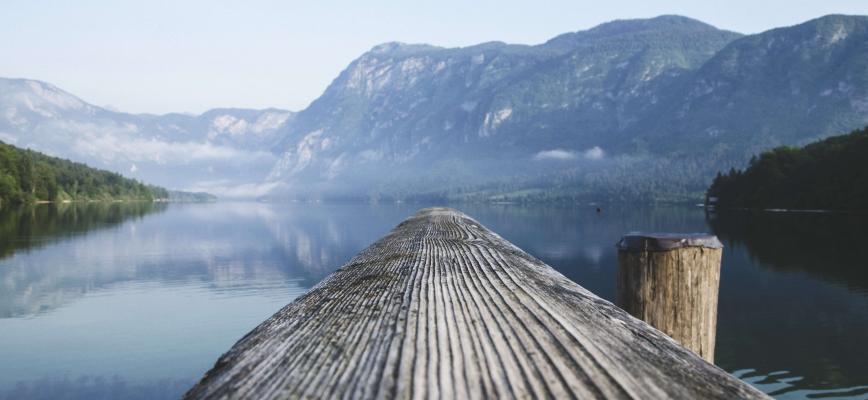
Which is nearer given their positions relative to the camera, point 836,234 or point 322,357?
point 322,357

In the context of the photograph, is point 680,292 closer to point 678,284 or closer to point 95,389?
point 678,284

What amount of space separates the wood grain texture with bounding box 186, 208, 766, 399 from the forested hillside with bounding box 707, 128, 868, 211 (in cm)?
8984

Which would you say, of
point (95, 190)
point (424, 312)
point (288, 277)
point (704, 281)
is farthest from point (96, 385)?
point (95, 190)

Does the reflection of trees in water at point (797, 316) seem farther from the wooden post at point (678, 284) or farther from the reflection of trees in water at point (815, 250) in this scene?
the wooden post at point (678, 284)

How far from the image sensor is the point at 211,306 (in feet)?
64.7

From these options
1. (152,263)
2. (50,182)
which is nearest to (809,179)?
(152,263)

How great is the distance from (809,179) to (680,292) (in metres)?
103

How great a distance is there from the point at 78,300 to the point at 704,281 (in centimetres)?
2105

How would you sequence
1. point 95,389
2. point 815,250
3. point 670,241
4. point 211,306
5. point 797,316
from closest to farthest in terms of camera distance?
point 670,241
point 95,389
point 797,316
point 211,306
point 815,250

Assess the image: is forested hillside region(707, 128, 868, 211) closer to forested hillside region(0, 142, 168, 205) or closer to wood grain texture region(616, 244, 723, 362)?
wood grain texture region(616, 244, 723, 362)

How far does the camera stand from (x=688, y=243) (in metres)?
4.68

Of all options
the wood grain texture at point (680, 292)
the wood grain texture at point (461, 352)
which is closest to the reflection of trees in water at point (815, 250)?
the wood grain texture at point (680, 292)

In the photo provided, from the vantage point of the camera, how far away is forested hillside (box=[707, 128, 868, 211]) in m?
79.8

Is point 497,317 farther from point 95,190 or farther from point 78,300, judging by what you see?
point 95,190
